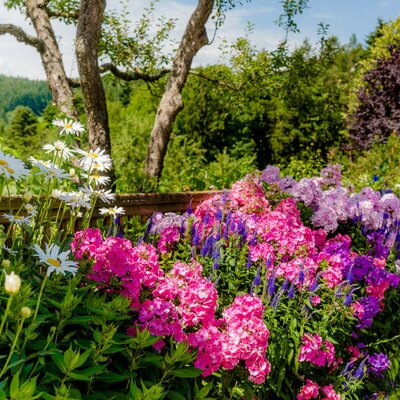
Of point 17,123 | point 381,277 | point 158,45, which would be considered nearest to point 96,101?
point 158,45

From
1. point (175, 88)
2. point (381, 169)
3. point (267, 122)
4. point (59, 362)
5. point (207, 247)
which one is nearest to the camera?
point (59, 362)

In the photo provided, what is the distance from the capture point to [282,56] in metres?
7.52

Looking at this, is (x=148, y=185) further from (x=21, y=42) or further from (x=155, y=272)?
(x=155, y=272)

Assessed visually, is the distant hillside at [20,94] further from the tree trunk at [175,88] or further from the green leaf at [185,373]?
the green leaf at [185,373]

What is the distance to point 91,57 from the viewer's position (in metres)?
5.59

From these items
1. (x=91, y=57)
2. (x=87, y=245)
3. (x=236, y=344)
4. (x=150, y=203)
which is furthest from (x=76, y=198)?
(x=91, y=57)

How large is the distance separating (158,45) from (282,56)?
5.94 ft

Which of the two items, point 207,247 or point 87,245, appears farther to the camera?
point 207,247

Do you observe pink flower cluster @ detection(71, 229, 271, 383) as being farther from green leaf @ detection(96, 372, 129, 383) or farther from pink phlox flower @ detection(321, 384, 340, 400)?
pink phlox flower @ detection(321, 384, 340, 400)

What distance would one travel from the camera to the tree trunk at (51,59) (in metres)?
5.76

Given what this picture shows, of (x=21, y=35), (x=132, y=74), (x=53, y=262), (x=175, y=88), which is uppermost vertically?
(x=21, y=35)

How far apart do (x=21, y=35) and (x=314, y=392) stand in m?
5.20

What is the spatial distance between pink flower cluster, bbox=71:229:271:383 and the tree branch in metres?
4.36

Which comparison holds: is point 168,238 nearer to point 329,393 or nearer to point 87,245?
point 87,245
